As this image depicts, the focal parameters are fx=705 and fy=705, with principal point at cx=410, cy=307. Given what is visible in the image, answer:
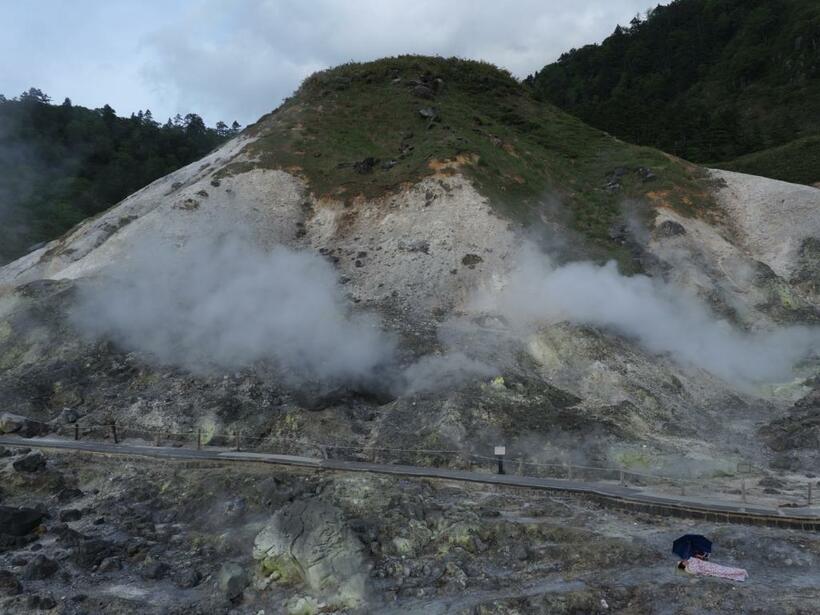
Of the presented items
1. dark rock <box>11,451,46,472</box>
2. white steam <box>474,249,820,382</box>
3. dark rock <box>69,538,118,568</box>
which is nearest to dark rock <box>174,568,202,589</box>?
dark rock <box>69,538,118,568</box>

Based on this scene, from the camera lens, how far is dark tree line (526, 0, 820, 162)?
72.6 m

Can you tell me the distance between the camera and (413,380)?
2619 centimetres

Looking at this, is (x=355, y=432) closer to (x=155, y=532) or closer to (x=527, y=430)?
(x=527, y=430)

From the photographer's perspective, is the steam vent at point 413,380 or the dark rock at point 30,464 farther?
the dark rock at point 30,464

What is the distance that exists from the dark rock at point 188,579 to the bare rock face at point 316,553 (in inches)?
51.1

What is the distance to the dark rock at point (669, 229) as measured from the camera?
37.9m

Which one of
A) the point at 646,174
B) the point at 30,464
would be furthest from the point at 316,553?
the point at 646,174

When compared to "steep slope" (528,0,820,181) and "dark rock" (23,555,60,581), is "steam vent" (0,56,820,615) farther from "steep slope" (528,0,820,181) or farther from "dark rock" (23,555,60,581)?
"steep slope" (528,0,820,181)

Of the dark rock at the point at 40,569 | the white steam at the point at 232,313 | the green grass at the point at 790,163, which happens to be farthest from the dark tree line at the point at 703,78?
the dark rock at the point at 40,569

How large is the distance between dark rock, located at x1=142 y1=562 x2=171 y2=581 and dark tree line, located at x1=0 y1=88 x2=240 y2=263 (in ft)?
173

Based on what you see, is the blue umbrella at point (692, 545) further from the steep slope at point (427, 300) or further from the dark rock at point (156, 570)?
the dark rock at point (156, 570)

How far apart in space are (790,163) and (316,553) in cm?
5177

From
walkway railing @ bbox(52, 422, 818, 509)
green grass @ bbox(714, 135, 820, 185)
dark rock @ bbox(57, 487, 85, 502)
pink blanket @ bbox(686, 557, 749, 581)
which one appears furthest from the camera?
green grass @ bbox(714, 135, 820, 185)

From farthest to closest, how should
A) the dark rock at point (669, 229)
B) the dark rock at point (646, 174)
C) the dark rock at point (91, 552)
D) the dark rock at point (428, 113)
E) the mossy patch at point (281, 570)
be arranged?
the dark rock at point (428, 113)
the dark rock at point (646, 174)
the dark rock at point (669, 229)
the dark rock at point (91, 552)
the mossy patch at point (281, 570)
